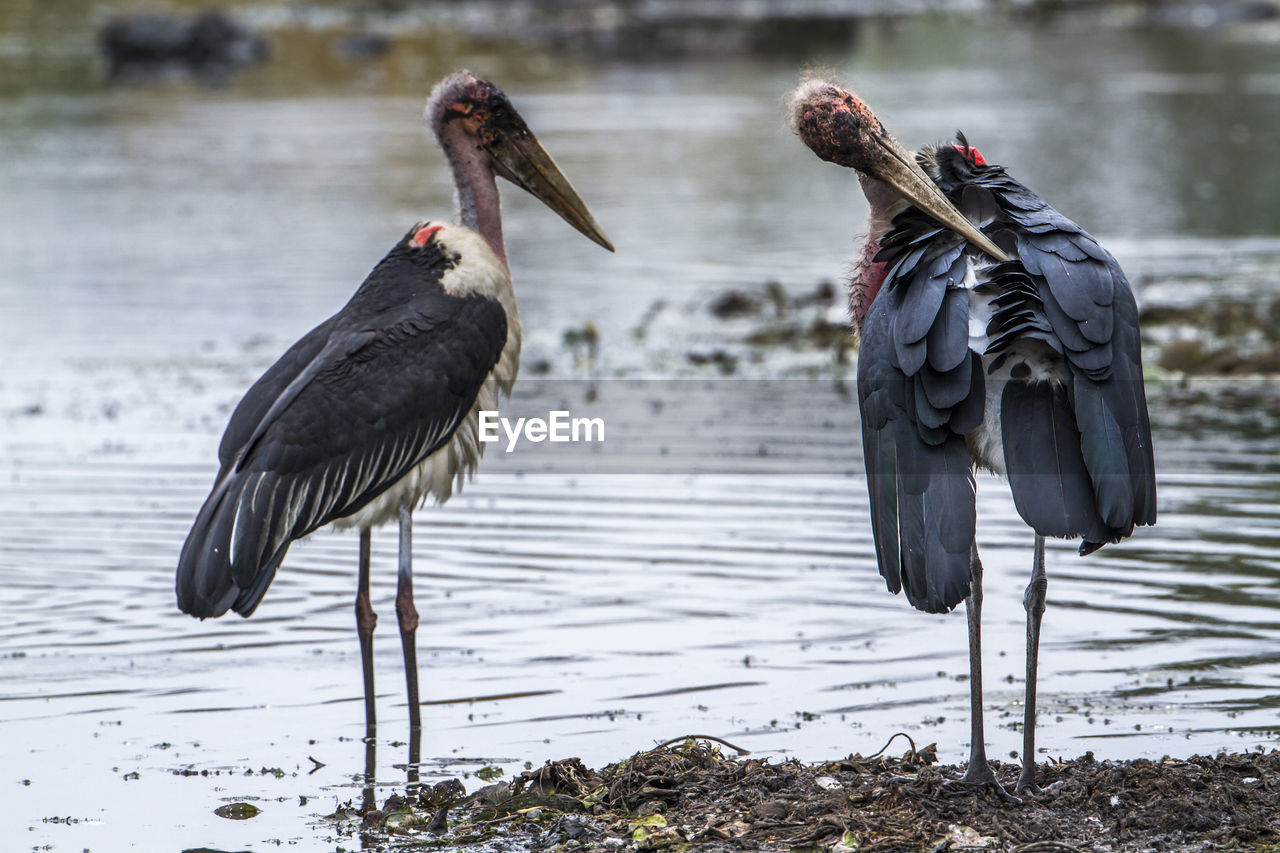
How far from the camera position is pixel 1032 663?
4.60 m

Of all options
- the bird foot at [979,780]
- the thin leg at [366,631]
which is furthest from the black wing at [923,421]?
the thin leg at [366,631]

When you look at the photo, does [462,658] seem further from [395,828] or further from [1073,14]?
[1073,14]

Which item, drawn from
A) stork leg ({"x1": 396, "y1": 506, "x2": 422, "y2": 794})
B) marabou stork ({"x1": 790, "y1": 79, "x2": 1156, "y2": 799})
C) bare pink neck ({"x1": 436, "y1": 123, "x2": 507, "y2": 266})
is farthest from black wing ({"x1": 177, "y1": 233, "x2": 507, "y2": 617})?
marabou stork ({"x1": 790, "y1": 79, "x2": 1156, "y2": 799})

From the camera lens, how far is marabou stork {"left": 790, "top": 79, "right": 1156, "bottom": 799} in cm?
415

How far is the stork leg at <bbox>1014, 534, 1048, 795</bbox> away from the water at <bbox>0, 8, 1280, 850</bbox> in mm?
635

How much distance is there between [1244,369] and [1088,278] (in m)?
6.34

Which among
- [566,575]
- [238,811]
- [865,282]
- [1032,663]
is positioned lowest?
[238,811]

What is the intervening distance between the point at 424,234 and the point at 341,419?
792 millimetres

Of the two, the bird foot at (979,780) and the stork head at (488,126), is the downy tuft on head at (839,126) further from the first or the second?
the bird foot at (979,780)

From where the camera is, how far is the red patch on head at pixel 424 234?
5908 millimetres

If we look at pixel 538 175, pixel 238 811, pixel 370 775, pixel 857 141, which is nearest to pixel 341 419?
pixel 370 775

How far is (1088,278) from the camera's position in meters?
4.33

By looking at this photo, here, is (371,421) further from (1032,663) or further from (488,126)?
(1032,663)

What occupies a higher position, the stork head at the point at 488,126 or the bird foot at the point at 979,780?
the stork head at the point at 488,126
